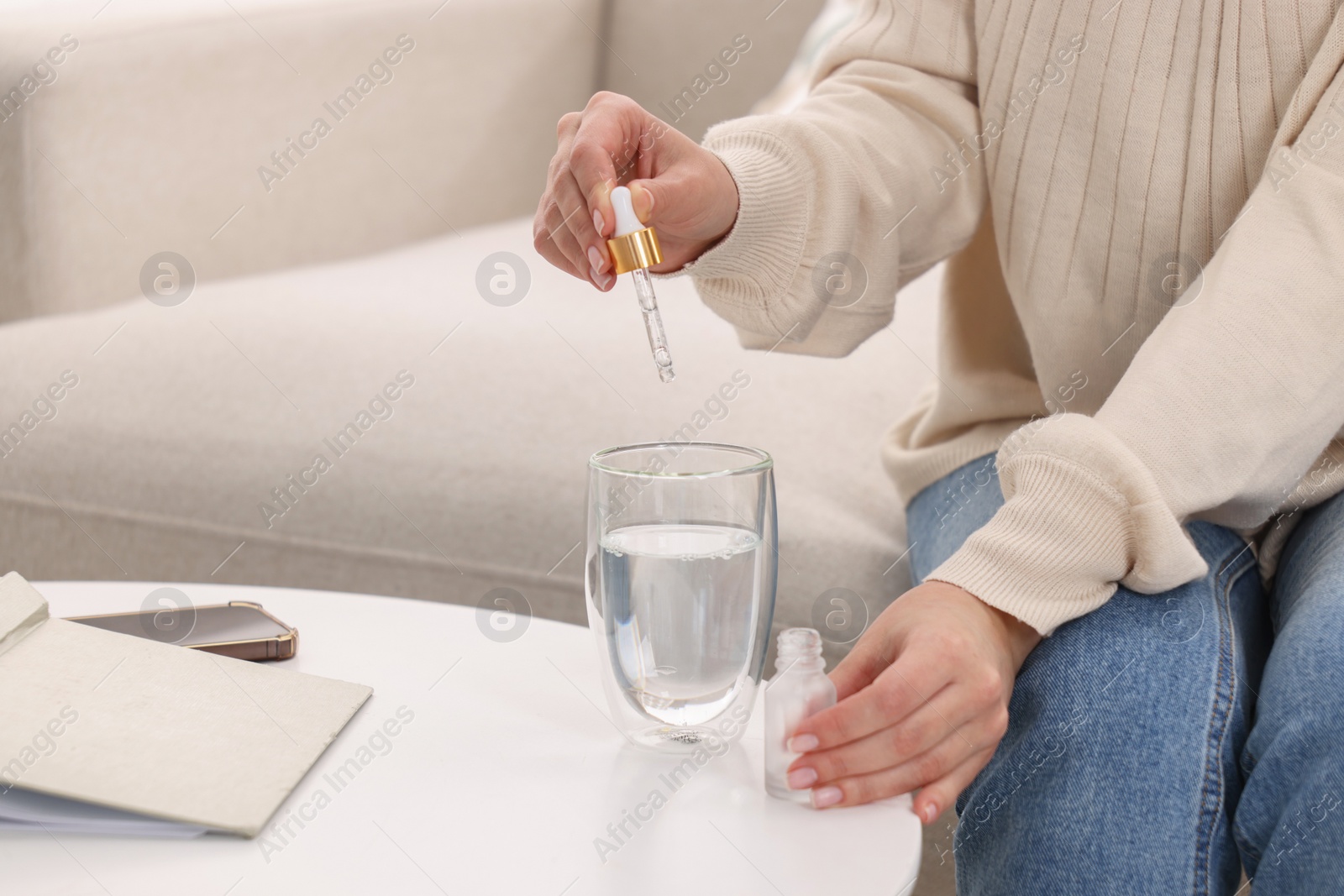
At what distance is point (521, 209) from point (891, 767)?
1.62 m

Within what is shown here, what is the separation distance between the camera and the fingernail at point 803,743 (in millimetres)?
456

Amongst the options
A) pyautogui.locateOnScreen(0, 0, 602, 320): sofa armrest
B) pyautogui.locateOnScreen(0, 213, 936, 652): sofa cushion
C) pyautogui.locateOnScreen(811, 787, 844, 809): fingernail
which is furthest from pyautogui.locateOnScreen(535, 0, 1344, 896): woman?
pyautogui.locateOnScreen(0, 0, 602, 320): sofa armrest

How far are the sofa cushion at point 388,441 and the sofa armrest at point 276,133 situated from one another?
1.53 feet

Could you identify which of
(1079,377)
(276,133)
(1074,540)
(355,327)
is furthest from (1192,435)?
(276,133)

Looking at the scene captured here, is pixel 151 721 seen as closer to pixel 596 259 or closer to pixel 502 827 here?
pixel 502 827

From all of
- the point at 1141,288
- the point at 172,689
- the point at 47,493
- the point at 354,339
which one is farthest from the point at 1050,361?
the point at 47,493

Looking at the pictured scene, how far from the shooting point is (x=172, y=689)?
491 mm

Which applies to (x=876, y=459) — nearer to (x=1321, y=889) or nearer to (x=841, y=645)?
(x=841, y=645)

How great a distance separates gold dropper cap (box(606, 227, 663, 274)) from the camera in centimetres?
50

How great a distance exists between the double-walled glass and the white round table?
0.07 feet

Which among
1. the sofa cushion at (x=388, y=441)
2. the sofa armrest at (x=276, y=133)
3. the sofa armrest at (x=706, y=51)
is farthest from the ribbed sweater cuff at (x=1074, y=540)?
the sofa armrest at (x=276, y=133)

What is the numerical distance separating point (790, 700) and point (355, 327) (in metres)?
A: 0.88

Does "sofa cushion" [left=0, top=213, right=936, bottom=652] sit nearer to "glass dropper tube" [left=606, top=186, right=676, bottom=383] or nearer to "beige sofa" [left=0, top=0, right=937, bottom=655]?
"beige sofa" [left=0, top=0, right=937, bottom=655]

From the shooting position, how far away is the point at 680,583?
0.47m
